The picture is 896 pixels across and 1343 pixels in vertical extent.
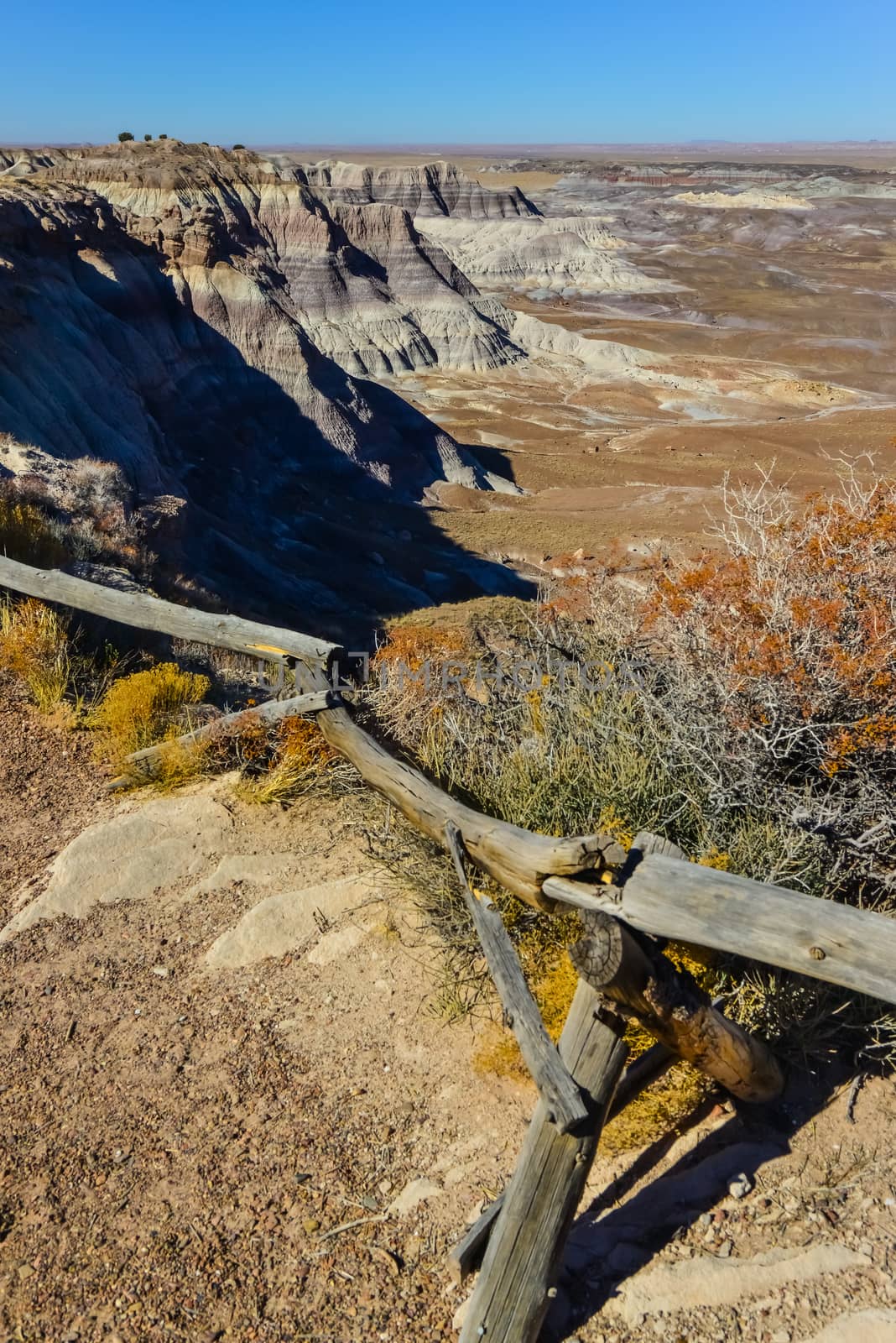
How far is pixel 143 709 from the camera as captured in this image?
6.23 m

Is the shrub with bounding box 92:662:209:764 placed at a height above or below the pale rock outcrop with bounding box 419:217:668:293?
below

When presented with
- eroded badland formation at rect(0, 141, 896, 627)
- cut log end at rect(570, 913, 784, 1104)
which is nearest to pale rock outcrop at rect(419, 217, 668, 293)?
eroded badland formation at rect(0, 141, 896, 627)

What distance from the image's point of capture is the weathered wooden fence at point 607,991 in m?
2.81

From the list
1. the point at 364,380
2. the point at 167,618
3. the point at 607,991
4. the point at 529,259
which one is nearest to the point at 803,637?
the point at 607,991

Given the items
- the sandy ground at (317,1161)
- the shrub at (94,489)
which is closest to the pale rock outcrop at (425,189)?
the shrub at (94,489)

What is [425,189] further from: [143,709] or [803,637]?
[803,637]

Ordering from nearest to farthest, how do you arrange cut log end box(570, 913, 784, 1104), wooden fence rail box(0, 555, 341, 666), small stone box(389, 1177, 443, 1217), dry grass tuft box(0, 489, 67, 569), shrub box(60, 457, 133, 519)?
cut log end box(570, 913, 784, 1104) → small stone box(389, 1177, 443, 1217) → wooden fence rail box(0, 555, 341, 666) → dry grass tuft box(0, 489, 67, 569) → shrub box(60, 457, 133, 519)

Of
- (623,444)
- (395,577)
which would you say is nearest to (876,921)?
(395,577)

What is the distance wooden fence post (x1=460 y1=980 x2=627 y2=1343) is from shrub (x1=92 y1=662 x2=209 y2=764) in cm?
382

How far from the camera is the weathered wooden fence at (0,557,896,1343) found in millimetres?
2812

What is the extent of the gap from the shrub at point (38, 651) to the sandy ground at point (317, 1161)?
187cm

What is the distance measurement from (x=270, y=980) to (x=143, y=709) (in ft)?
7.88

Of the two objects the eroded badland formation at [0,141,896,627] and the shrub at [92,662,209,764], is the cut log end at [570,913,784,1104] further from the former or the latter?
A: the eroded badland formation at [0,141,896,627]

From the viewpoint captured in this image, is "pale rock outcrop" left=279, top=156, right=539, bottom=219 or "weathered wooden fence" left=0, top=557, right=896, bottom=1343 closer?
"weathered wooden fence" left=0, top=557, right=896, bottom=1343
